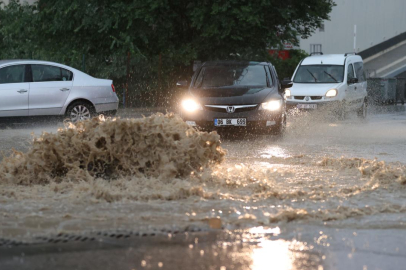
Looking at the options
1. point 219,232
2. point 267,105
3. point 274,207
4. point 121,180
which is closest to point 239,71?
point 267,105

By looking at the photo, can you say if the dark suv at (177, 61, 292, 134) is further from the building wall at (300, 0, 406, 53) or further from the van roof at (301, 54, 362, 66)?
the building wall at (300, 0, 406, 53)

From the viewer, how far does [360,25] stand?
54969mm

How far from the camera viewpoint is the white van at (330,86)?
2167 cm

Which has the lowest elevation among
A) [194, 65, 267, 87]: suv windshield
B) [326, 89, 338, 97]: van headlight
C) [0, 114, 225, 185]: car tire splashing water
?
[0, 114, 225, 185]: car tire splashing water

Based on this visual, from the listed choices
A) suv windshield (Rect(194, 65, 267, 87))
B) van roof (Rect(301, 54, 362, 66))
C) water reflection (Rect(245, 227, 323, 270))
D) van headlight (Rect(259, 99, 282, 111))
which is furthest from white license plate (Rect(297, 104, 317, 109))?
water reflection (Rect(245, 227, 323, 270))

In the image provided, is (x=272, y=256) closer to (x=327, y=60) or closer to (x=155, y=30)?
(x=327, y=60)

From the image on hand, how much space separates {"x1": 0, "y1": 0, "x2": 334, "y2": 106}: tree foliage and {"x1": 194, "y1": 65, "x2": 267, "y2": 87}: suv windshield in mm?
7462

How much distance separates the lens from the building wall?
174ft

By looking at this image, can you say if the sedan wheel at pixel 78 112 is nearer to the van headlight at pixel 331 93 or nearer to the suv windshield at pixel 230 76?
the suv windshield at pixel 230 76

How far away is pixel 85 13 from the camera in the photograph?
25562 millimetres

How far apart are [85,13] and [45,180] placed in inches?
667

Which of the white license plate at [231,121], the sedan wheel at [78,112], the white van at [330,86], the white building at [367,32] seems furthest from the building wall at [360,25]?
the white license plate at [231,121]

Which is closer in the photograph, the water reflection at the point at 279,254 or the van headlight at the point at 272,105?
the water reflection at the point at 279,254

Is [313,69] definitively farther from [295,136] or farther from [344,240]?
[344,240]
